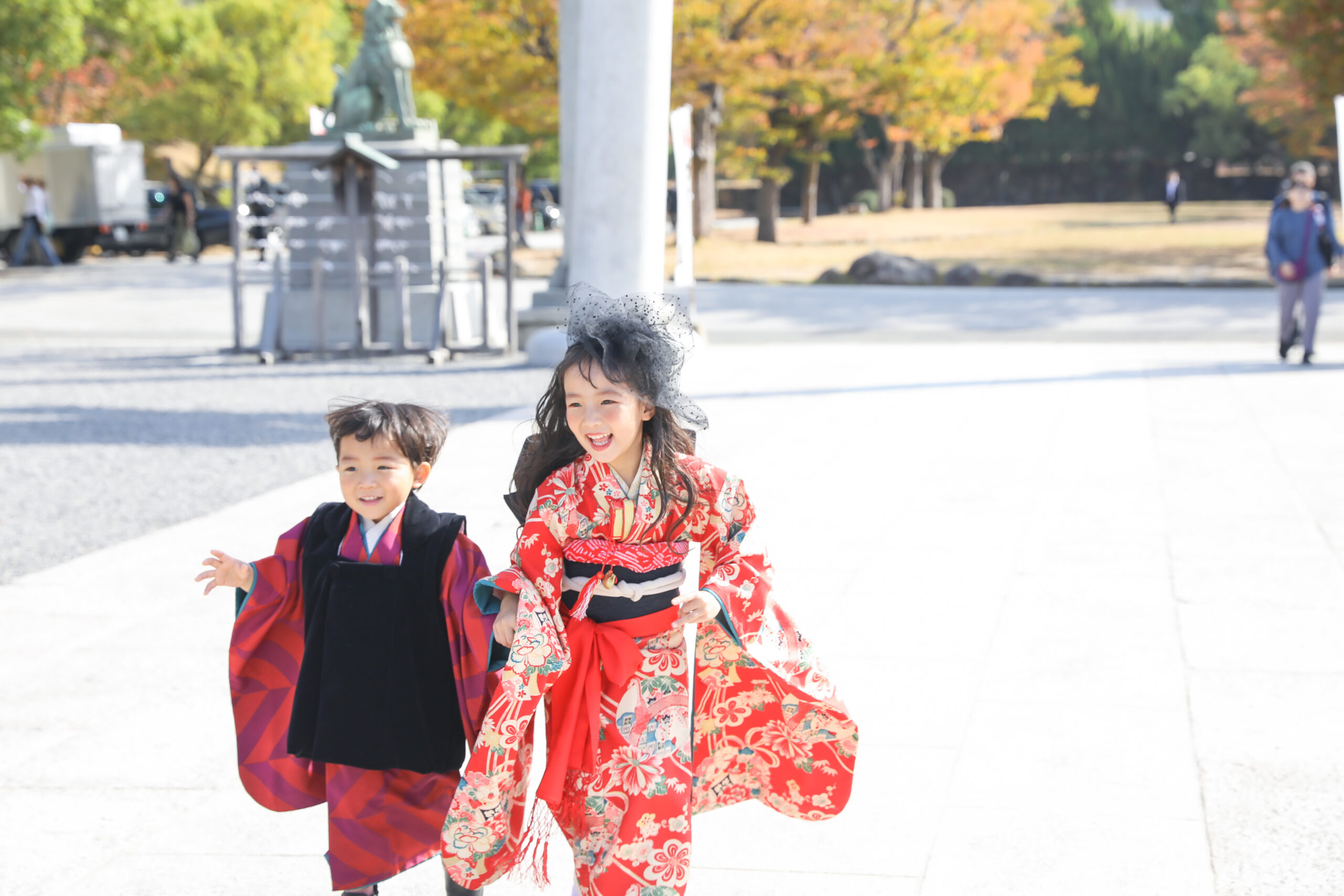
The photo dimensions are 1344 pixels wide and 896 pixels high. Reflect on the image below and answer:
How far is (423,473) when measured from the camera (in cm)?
282

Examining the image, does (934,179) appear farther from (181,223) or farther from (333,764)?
(333,764)

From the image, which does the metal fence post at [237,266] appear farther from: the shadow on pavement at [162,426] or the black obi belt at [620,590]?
the black obi belt at [620,590]

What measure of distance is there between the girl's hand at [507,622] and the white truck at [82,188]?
30275 mm

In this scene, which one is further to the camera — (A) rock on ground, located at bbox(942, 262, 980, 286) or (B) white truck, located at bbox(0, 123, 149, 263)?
(B) white truck, located at bbox(0, 123, 149, 263)

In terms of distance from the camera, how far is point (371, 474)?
2688 mm

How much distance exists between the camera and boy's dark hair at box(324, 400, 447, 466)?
2.69 metres

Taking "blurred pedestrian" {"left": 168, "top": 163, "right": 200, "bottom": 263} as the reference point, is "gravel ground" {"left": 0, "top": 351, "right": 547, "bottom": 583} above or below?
below

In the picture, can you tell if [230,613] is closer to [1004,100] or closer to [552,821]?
[552,821]

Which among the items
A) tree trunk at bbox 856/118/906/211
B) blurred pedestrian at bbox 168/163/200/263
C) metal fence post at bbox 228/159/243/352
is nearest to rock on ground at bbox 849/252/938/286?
metal fence post at bbox 228/159/243/352

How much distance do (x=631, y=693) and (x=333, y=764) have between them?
641mm

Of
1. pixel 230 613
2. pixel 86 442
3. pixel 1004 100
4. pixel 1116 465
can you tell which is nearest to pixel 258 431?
pixel 86 442

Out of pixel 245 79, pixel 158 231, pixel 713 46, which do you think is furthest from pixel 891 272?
pixel 245 79

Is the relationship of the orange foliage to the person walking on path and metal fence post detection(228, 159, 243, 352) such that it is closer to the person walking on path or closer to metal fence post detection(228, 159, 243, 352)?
metal fence post detection(228, 159, 243, 352)

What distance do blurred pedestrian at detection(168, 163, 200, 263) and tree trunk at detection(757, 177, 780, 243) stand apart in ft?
44.0
